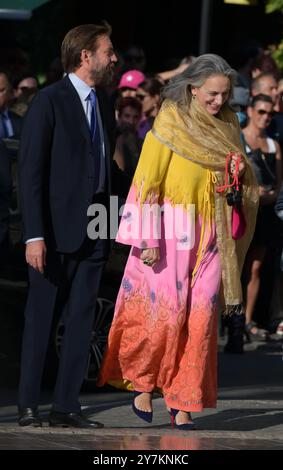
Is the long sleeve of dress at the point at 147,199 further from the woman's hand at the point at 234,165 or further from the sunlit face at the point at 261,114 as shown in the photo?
the sunlit face at the point at 261,114

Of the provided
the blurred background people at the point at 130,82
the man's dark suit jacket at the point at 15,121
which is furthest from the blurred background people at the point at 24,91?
the man's dark suit jacket at the point at 15,121

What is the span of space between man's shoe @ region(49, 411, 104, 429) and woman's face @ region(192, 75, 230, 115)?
1.90m

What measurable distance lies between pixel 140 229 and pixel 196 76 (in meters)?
0.95

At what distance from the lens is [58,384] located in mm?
8500

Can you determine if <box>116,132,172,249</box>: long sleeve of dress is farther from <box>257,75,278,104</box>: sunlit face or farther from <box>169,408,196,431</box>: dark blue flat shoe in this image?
<box>257,75,278,104</box>: sunlit face

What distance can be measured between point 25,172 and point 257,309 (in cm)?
641

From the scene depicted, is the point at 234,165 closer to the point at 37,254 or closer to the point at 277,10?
the point at 37,254

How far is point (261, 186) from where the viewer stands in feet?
44.1

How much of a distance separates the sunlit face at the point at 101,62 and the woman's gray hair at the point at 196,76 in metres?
0.40

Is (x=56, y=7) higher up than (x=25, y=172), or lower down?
higher up

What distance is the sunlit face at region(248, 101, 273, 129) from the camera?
13.6m

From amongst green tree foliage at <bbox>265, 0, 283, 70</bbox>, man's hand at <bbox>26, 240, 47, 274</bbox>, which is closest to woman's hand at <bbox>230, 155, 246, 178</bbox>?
man's hand at <bbox>26, 240, 47, 274</bbox>
